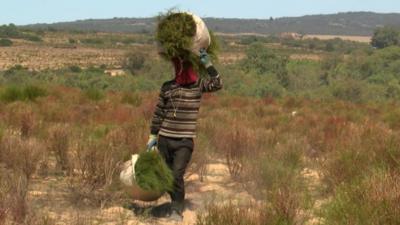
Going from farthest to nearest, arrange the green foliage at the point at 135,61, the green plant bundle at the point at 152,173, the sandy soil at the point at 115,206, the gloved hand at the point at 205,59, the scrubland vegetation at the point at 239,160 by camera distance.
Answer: the green foliage at the point at 135,61 < the gloved hand at the point at 205,59 < the green plant bundle at the point at 152,173 < the sandy soil at the point at 115,206 < the scrubland vegetation at the point at 239,160

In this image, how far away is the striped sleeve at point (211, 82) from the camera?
17.0ft

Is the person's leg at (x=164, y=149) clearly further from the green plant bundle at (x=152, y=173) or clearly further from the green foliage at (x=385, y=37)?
the green foliage at (x=385, y=37)

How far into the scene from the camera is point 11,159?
19.8 ft

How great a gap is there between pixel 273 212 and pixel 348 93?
3128 centimetres

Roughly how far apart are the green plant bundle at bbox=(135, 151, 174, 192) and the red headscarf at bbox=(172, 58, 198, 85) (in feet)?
2.21

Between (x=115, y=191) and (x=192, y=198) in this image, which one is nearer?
(x=115, y=191)

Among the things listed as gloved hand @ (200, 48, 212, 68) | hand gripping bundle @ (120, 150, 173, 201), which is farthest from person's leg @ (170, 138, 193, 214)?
gloved hand @ (200, 48, 212, 68)

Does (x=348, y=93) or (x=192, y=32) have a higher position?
(x=192, y=32)

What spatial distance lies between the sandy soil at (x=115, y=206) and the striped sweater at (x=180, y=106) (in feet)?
2.15

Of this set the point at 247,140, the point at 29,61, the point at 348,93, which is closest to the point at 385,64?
the point at 348,93

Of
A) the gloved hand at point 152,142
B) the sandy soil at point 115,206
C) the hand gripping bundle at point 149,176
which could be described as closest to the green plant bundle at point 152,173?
the hand gripping bundle at point 149,176

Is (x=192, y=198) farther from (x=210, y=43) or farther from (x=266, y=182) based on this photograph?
(x=210, y=43)

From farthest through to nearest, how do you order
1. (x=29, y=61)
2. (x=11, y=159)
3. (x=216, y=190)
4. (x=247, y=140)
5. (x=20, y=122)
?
(x=29, y=61) → (x=20, y=122) → (x=247, y=140) → (x=216, y=190) → (x=11, y=159)

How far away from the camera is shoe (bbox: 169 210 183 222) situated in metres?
5.14
